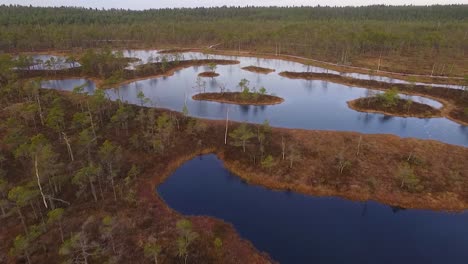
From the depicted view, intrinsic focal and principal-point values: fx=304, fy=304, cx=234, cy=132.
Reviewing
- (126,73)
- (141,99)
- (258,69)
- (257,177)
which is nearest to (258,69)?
(258,69)

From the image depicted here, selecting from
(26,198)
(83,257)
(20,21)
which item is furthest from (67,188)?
(20,21)

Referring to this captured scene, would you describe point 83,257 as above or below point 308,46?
below

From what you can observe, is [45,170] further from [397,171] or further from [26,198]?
[397,171]

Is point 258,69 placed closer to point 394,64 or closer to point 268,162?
point 394,64

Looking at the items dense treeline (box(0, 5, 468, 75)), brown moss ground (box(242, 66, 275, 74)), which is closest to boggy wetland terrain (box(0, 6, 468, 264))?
brown moss ground (box(242, 66, 275, 74))

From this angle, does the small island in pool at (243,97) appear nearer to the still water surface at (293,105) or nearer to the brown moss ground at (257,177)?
the still water surface at (293,105)

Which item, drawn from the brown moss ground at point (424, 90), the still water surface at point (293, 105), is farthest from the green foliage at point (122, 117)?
the brown moss ground at point (424, 90)
